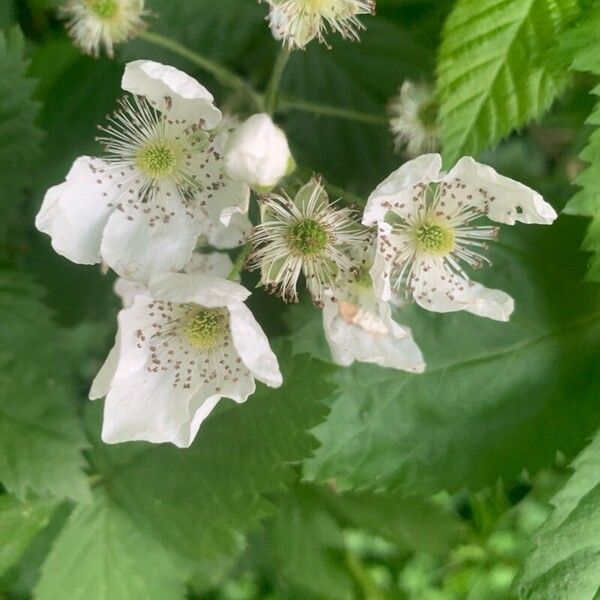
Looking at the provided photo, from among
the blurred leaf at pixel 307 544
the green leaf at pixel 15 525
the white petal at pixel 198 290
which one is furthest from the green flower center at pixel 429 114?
the green leaf at pixel 15 525

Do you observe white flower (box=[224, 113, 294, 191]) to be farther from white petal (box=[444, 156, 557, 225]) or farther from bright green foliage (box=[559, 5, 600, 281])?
bright green foliage (box=[559, 5, 600, 281])

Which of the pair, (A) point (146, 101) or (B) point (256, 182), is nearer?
Result: (B) point (256, 182)

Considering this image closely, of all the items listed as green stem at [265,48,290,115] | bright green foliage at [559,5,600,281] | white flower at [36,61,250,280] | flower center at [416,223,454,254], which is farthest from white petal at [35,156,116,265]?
bright green foliage at [559,5,600,281]

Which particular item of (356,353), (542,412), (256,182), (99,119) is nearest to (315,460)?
(356,353)

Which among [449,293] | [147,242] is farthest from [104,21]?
[449,293]

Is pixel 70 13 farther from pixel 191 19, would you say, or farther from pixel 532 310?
pixel 532 310

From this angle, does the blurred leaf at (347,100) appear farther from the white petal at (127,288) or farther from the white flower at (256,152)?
the white flower at (256,152)

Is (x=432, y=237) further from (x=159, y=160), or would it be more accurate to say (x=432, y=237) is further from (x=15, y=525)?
(x=15, y=525)
